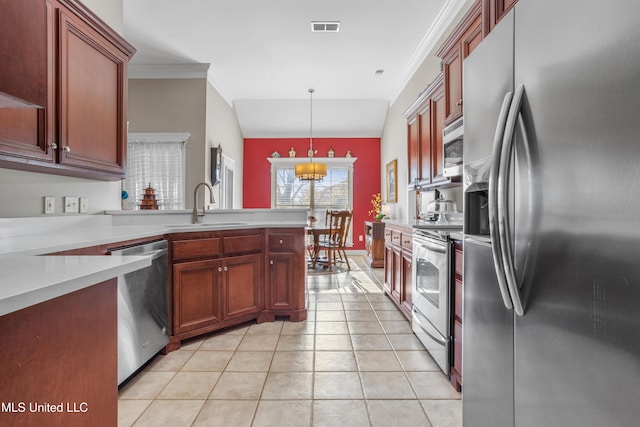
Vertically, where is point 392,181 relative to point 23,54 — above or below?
above

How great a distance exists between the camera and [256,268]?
9.41ft

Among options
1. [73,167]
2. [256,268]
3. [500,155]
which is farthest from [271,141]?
[500,155]

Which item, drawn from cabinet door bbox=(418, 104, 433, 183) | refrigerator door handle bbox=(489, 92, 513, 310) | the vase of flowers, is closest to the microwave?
cabinet door bbox=(418, 104, 433, 183)

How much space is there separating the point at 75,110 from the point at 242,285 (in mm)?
1728

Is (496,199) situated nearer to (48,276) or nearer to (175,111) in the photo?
(48,276)

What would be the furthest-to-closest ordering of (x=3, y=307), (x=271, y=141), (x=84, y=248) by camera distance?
(x=271, y=141) < (x=84, y=248) < (x=3, y=307)

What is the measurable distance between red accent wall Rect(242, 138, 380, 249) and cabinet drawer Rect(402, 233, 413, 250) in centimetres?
446

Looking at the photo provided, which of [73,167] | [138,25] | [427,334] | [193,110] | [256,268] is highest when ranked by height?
[138,25]

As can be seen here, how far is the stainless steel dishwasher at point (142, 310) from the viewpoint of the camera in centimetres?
188

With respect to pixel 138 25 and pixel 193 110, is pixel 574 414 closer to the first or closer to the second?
pixel 138 25

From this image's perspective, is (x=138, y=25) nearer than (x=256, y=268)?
No

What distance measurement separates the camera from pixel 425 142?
3.32 meters

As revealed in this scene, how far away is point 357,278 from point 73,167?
3.84 meters

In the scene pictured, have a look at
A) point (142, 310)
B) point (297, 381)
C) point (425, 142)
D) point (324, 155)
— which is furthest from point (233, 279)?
point (324, 155)
